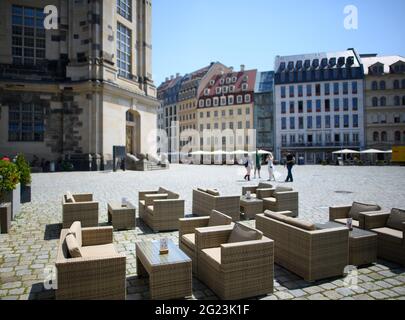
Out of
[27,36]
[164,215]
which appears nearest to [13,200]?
[164,215]

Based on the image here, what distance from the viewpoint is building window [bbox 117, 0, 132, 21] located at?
107 feet

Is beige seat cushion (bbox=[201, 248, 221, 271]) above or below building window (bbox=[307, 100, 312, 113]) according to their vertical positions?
below

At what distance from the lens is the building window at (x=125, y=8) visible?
3262 centimetres

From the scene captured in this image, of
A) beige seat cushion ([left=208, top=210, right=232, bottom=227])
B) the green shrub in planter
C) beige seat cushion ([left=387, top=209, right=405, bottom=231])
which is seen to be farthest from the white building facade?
beige seat cushion ([left=208, top=210, right=232, bottom=227])

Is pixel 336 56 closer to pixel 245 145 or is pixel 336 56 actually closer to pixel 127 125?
pixel 245 145

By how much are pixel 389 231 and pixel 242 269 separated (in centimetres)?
359

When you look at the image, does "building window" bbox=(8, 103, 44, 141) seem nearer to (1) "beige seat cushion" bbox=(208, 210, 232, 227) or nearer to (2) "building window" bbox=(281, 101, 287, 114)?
(1) "beige seat cushion" bbox=(208, 210, 232, 227)

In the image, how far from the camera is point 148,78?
3675 centimetres

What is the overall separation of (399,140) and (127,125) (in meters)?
50.8

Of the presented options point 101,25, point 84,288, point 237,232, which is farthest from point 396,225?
point 101,25

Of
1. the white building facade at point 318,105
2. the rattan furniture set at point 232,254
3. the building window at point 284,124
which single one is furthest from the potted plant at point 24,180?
the building window at point 284,124

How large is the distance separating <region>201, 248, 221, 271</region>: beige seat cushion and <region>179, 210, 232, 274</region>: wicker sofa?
1.11 feet

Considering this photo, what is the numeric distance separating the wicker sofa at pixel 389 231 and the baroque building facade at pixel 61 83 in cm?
Answer: 2593

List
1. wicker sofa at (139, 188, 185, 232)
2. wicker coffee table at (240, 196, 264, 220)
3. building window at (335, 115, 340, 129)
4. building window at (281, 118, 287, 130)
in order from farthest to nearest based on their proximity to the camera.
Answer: building window at (281, 118, 287, 130), building window at (335, 115, 340, 129), wicker coffee table at (240, 196, 264, 220), wicker sofa at (139, 188, 185, 232)
